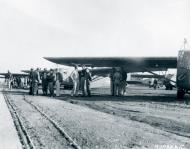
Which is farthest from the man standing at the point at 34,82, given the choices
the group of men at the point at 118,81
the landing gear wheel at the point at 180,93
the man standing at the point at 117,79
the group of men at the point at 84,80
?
the landing gear wheel at the point at 180,93

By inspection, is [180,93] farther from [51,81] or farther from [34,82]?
[34,82]

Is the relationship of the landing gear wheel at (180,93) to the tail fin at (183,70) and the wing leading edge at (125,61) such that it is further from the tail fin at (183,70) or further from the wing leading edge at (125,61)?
the wing leading edge at (125,61)

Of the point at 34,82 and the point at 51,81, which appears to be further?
the point at 34,82

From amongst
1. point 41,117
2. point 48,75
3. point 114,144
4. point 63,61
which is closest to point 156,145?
point 114,144

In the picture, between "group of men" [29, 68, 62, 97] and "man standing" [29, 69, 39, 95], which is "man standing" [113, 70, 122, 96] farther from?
"man standing" [29, 69, 39, 95]

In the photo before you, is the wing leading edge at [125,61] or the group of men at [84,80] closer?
the group of men at [84,80]

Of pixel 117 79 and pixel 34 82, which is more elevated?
pixel 117 79

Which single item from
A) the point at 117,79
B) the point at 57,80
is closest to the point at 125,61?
the point at 117,79

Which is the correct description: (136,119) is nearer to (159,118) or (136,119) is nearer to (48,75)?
(159,118)

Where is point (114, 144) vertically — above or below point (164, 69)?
below

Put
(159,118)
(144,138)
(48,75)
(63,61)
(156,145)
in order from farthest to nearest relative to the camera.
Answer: (63,61) < (48,75) < (159,118) < (144,138) < (156,145)

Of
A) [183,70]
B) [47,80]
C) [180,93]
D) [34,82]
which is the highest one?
[183,70]

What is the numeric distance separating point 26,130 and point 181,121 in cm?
438

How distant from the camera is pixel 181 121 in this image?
412 inches
